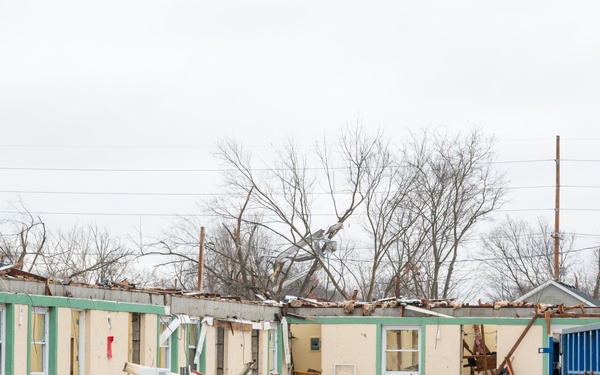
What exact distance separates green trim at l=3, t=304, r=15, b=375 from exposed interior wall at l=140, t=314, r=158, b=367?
4.10 metres

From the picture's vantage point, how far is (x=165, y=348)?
62.4ft

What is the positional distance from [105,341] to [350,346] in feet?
34.4

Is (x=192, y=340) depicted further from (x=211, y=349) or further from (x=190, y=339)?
(x=211, y=349)

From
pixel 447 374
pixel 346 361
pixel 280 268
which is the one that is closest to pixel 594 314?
pixel 447 374

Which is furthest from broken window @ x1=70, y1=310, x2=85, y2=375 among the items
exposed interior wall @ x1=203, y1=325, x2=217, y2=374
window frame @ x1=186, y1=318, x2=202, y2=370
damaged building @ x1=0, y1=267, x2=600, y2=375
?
exposed interior wall @ x1=203, y1=325, x2=217, y2=374

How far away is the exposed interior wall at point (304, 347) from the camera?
86.8 feet

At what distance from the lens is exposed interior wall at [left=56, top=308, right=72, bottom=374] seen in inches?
594

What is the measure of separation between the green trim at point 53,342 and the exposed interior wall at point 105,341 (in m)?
0.89

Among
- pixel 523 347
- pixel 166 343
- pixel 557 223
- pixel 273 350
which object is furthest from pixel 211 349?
pixel 557 223

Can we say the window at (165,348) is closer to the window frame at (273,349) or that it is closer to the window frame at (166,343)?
the window frame at (166,343)

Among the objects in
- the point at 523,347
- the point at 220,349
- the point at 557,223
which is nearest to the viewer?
the point at 220,349

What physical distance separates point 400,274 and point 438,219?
116 inches

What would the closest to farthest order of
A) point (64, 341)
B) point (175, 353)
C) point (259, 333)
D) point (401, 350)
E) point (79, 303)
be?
1. point (64, 341)
2. point (79, 303)
3. point (175, 353)
4. point (259, 333)
5. point (401, 350)

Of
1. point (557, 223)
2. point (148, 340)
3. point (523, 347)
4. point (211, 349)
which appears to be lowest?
point (523, 347)
